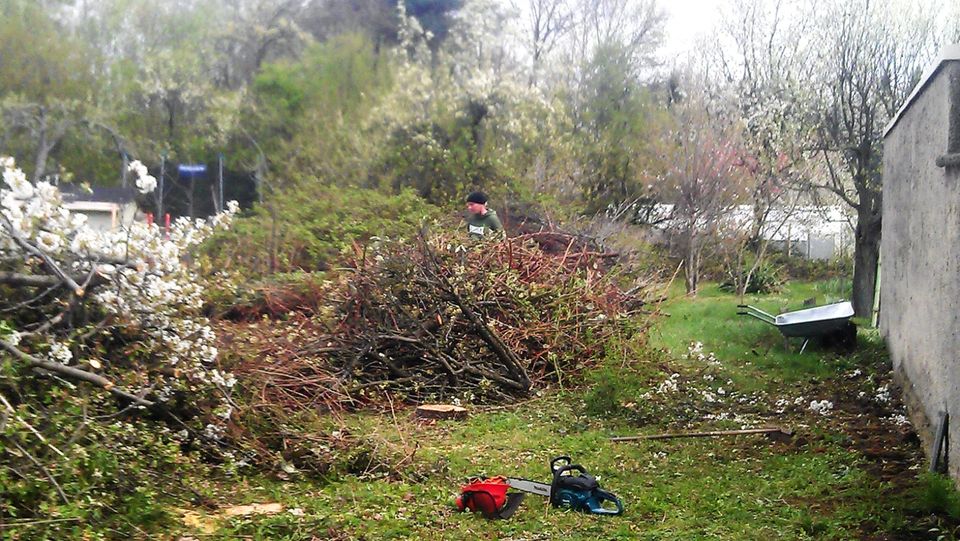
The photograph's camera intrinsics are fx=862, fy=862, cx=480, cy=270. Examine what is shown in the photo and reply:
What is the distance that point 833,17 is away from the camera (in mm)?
12945

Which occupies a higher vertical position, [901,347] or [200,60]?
[200,60]

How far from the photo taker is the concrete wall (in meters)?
5.20

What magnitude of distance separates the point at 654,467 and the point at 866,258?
332 inches

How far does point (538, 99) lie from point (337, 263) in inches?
399

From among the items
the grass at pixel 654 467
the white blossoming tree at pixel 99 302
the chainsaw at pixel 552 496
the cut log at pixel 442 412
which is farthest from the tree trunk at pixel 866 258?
the white blossoming tree at pixel 99 302

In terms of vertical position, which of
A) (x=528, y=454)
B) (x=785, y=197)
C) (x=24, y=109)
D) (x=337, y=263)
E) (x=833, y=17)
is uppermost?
(x=833, y=17)

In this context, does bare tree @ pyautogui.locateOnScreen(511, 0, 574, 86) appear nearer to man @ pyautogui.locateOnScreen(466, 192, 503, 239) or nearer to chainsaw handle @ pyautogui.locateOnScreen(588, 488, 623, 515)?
man @ pyautogui.locateOnScreen(466, 192, 503, 239)

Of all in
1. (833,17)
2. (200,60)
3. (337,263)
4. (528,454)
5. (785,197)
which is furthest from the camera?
(200,60)

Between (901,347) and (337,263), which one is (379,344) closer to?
(337,263)

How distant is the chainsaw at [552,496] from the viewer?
4.91 m

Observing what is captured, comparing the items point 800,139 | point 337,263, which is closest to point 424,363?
point 337,263

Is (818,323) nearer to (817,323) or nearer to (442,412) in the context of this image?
(817,323)

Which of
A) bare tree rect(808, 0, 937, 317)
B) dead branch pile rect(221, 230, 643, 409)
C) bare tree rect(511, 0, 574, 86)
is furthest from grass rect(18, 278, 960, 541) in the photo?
bare tree rect(511, 0, 574, 86)

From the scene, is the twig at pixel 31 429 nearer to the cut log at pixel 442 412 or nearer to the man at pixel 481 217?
the cut log at pixel 442 412
